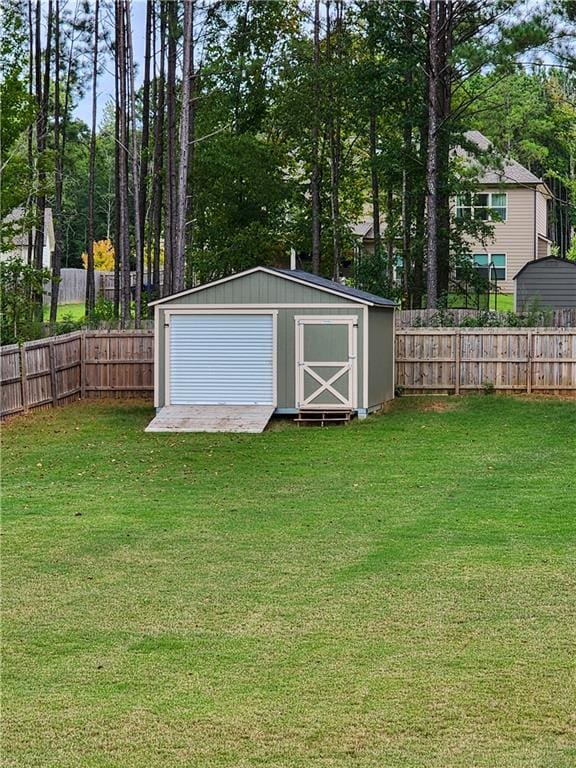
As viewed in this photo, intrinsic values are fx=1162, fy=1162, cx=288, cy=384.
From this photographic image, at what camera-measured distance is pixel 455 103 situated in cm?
4078

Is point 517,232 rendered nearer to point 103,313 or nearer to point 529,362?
point 103,313

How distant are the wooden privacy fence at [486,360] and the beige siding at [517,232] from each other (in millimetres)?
22665

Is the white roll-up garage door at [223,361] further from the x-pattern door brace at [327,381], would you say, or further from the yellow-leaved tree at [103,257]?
the yellow-leaved tree at [103,257]

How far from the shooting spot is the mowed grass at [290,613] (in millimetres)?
5910

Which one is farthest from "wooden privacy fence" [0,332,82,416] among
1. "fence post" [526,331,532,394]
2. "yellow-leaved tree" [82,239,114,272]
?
"yellow-leaved tree" [82,239,114,272]

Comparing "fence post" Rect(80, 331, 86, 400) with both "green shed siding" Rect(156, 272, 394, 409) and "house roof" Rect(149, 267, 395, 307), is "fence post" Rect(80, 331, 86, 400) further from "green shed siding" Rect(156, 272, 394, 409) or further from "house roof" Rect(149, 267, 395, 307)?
"house roof" Rect(149, 267, 395, 307)

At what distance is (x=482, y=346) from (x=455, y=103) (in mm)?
18390

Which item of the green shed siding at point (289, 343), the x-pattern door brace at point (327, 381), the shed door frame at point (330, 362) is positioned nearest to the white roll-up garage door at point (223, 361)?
the green shed siding at point (289, 343)

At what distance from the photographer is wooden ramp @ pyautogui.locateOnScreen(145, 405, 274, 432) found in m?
20.5

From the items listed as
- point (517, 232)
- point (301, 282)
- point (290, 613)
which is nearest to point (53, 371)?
point (301, 282)

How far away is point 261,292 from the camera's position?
22.3 metres

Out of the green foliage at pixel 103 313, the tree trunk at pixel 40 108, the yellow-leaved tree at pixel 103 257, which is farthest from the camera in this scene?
the yellow-leaved tree at pixel 103 257

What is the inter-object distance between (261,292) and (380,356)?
2.79 metres

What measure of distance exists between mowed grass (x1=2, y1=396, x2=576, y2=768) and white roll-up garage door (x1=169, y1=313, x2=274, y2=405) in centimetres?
557
